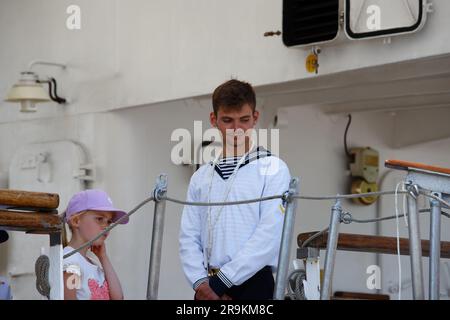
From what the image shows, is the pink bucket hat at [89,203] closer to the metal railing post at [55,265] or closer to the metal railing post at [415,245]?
the metal railing post at [55,265]

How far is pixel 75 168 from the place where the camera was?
580 cm

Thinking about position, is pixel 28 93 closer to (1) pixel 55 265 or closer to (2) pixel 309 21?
(2) pixel 309 21

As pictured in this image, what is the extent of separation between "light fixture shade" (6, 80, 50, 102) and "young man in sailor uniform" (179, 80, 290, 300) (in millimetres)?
2610

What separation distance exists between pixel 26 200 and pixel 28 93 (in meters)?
3.31

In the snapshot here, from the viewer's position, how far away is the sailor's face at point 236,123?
3.25 meters

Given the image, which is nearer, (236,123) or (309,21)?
(236,123)

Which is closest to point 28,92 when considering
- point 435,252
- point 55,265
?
point 55,265

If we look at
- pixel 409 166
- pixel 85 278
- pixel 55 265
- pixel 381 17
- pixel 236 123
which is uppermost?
pixel 381 17

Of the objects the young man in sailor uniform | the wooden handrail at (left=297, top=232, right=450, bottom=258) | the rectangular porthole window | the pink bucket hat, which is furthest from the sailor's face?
the rectangular porthole window

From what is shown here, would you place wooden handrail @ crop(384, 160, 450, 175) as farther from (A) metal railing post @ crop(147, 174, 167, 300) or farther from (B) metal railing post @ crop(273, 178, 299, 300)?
(A) metal railing post @ crop(147, 174, 167, 300)

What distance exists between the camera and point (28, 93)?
573 cm

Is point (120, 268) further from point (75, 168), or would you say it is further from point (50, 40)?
point (50, 40)

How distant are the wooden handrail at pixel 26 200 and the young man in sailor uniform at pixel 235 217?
2.36ft

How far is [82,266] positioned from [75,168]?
8.28ft
